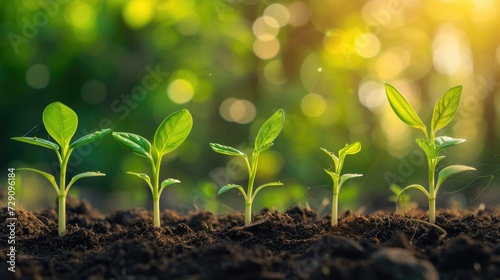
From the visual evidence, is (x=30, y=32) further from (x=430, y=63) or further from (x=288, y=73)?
(x=430, y=63)

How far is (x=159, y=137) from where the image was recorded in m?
1.90

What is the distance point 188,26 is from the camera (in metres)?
4.68

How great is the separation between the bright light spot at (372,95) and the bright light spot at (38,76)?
264 cm

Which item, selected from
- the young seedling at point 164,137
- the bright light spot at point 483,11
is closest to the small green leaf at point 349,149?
the young seedling at point 164,137

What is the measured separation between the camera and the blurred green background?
177 inches

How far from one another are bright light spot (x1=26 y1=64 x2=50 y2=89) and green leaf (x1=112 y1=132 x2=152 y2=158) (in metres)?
3.15

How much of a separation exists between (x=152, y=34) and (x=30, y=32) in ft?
2.99

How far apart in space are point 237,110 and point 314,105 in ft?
2.37

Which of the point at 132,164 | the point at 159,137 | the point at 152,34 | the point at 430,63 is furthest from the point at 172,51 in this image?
the point at 159,137

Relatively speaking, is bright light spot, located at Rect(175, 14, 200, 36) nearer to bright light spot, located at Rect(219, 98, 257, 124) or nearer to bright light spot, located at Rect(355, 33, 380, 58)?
bright light spot, located at Rect(219, 98, 257, 124)

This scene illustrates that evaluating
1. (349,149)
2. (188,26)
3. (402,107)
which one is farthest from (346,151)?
(188,26)

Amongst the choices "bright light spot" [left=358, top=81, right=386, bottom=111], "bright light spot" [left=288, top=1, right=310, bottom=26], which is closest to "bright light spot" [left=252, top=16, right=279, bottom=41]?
"bright light spot" [left=288, top=1, right=310, bottom=26]

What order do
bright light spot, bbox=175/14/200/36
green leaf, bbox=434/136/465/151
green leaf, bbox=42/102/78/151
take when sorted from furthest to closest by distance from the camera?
bright light spot, bbox=175/14/200/36 → green leaf, bbox=42/102/78/151 → green leaf, bbox=434/136/465/151

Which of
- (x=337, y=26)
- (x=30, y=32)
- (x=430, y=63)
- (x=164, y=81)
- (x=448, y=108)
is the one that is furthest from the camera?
(x=430, y=63)
